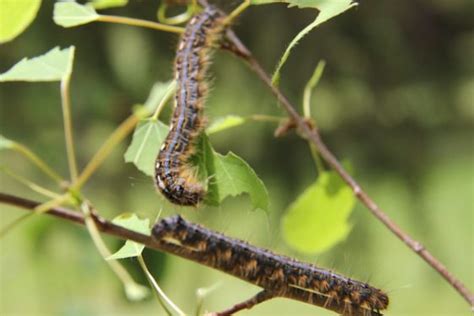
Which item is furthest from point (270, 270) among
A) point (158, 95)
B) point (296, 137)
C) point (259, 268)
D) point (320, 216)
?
point (296, 137)

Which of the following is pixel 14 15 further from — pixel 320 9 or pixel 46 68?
pixel 320 9

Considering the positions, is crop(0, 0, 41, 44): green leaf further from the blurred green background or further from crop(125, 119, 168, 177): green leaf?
the blurred green background

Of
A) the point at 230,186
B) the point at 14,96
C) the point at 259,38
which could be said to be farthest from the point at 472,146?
the point at 230,186

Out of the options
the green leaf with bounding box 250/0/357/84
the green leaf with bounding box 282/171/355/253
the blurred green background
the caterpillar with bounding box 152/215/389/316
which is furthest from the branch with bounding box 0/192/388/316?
the blurred green background

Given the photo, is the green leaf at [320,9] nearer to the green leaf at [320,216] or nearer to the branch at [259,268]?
the branch at [259,268]

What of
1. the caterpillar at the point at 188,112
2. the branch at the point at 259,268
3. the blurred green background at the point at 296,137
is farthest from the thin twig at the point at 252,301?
the blurred green background at the point at 296,137

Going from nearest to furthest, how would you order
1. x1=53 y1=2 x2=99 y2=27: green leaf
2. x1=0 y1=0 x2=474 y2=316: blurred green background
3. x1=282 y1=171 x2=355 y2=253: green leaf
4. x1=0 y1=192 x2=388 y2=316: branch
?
x1=0 y1=192 x2=388 y2=316: branch
x1=53 y1=2 x2=99 y2=27: green leaf
x1=282 y1=171 x2=355 y2=253: green leaf
x1=0 y1=0 x2=474 y2=316: blurred green background
